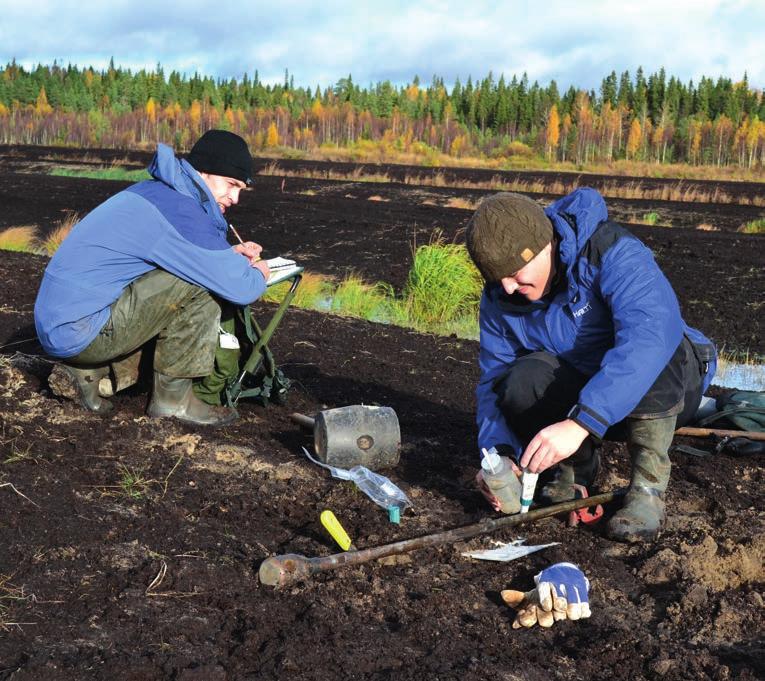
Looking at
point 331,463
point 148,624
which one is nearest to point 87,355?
point 331,463

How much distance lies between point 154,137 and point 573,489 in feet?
187

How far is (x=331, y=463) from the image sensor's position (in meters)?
4.35

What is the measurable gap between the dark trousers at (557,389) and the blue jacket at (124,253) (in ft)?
5.34

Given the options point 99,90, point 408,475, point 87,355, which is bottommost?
point 408,475

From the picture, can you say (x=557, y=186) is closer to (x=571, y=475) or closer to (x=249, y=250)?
(x=249, y=250)

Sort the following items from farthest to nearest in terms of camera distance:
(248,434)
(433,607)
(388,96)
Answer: (388,96)
(248,434)
(433,607)

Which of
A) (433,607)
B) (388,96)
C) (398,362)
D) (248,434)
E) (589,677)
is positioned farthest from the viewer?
(388,96)

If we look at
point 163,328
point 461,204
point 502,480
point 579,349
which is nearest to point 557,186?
point 461,204

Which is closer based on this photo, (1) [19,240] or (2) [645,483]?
(2) [645,483]

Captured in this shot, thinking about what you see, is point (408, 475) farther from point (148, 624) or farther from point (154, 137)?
point (154, 137)

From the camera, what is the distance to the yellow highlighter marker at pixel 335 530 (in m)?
3.33

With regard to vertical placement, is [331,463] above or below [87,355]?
below

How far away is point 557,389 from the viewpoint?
377 centimetres

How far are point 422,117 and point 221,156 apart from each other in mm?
70819
